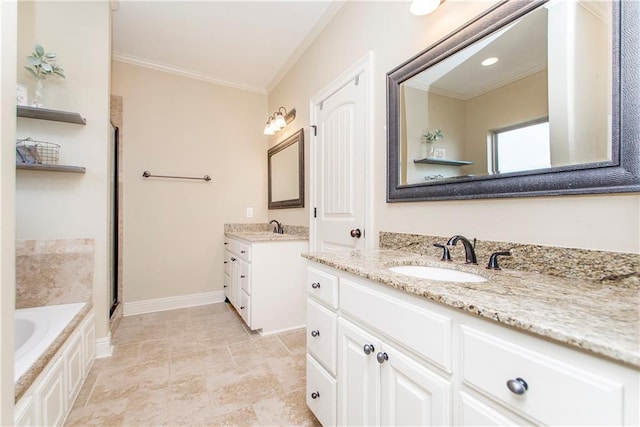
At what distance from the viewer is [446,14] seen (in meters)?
1.31

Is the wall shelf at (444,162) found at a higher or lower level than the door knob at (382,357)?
higher

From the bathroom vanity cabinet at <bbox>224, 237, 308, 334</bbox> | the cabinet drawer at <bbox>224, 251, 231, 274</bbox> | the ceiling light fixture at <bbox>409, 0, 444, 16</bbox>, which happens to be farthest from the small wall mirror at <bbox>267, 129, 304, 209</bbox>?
the ceiling light fixture at <bbox>409, 0, 444, 16</bbox>

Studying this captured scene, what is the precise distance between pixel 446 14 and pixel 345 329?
4.92 ft

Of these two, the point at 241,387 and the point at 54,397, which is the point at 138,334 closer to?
the point at 54,397

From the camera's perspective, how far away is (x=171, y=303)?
3.00 meters

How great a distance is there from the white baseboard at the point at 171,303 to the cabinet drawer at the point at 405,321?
102 inches

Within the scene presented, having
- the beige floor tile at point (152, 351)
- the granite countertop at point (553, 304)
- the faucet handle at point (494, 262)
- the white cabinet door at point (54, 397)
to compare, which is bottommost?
the beige floor tile at point (152, 351)

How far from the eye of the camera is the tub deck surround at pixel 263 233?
248 cm

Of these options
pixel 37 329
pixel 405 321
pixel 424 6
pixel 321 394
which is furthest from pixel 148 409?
pixel 424 6

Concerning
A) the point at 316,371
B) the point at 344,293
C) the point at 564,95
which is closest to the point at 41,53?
the point at 344,293

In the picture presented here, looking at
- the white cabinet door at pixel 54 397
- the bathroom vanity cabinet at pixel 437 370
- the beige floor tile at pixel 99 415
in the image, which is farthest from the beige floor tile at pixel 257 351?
→ the white cabinet door at pixel 54 397

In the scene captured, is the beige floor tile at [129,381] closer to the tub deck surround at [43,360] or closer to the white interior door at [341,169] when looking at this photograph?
the tub deck surround at [43,360]

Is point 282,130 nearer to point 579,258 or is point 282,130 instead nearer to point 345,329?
point 345,329

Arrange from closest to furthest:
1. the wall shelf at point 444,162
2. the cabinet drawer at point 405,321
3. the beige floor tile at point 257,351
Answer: the cabinet drawer at point 405,321 < the wall shelf at point 444,162 < the beige floor tile at point 257,351
